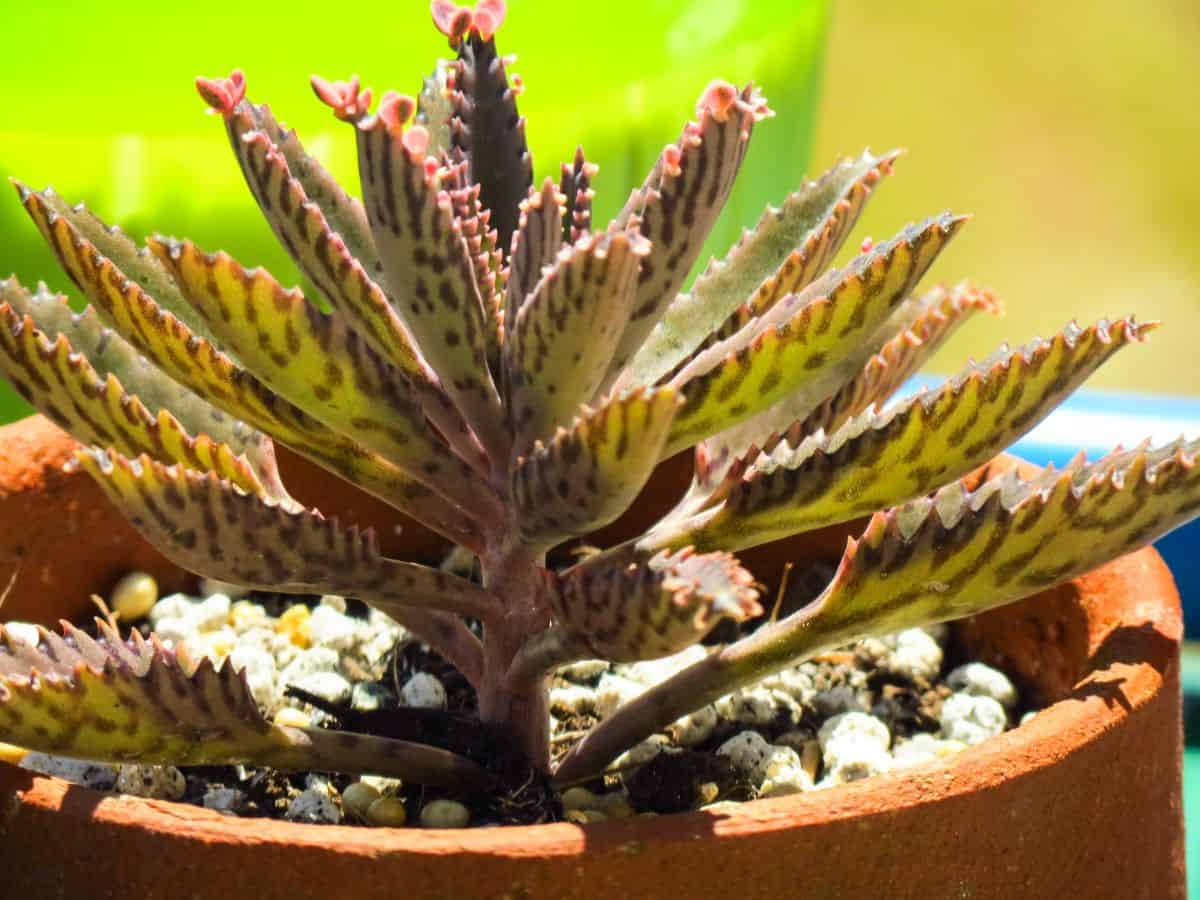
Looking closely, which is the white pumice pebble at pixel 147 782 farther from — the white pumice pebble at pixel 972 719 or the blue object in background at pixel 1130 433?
the blue object in background at pixel 1130 433

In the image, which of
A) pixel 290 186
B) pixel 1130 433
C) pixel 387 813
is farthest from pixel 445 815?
pixel 1130 433

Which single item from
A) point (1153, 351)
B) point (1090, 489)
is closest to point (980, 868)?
point (1090, 489)

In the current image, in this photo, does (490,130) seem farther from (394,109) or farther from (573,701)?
(573,701)

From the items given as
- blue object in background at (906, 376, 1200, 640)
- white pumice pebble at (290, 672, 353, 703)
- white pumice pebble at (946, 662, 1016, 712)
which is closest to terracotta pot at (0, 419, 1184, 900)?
white pumice pebble at (946, 662, 1016, 712)

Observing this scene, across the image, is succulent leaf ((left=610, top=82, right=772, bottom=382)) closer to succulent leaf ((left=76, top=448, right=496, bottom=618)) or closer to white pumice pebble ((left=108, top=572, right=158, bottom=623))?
succulent leaf ((left=76, top=448, right=496, bottom=618))

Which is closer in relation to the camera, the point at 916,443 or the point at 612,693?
the point at 916,443

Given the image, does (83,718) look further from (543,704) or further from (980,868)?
(980,868)
